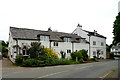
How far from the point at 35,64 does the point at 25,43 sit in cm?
681

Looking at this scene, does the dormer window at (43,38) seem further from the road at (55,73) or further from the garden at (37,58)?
the road at (55,73)

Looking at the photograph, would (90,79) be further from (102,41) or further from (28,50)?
(102,41)

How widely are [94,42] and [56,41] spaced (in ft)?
58.0

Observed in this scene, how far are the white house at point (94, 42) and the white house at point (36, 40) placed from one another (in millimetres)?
2144

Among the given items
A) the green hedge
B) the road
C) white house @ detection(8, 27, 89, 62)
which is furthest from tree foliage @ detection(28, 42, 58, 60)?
the road

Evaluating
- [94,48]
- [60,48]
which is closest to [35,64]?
[60,48]

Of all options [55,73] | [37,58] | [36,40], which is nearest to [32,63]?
[37,58]

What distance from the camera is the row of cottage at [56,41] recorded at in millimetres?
25844

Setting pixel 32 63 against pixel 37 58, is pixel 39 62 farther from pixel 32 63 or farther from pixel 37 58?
pixel 37 58

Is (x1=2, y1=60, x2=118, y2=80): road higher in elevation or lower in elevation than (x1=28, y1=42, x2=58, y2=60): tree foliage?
lower

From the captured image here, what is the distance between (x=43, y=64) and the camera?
21719 millimetres

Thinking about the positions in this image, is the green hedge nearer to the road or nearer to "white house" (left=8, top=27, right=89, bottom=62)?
the road

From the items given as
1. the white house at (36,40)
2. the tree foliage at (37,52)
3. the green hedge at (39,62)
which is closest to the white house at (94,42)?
the white house at (36,40)

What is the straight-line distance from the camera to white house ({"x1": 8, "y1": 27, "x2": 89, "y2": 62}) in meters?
25.2
